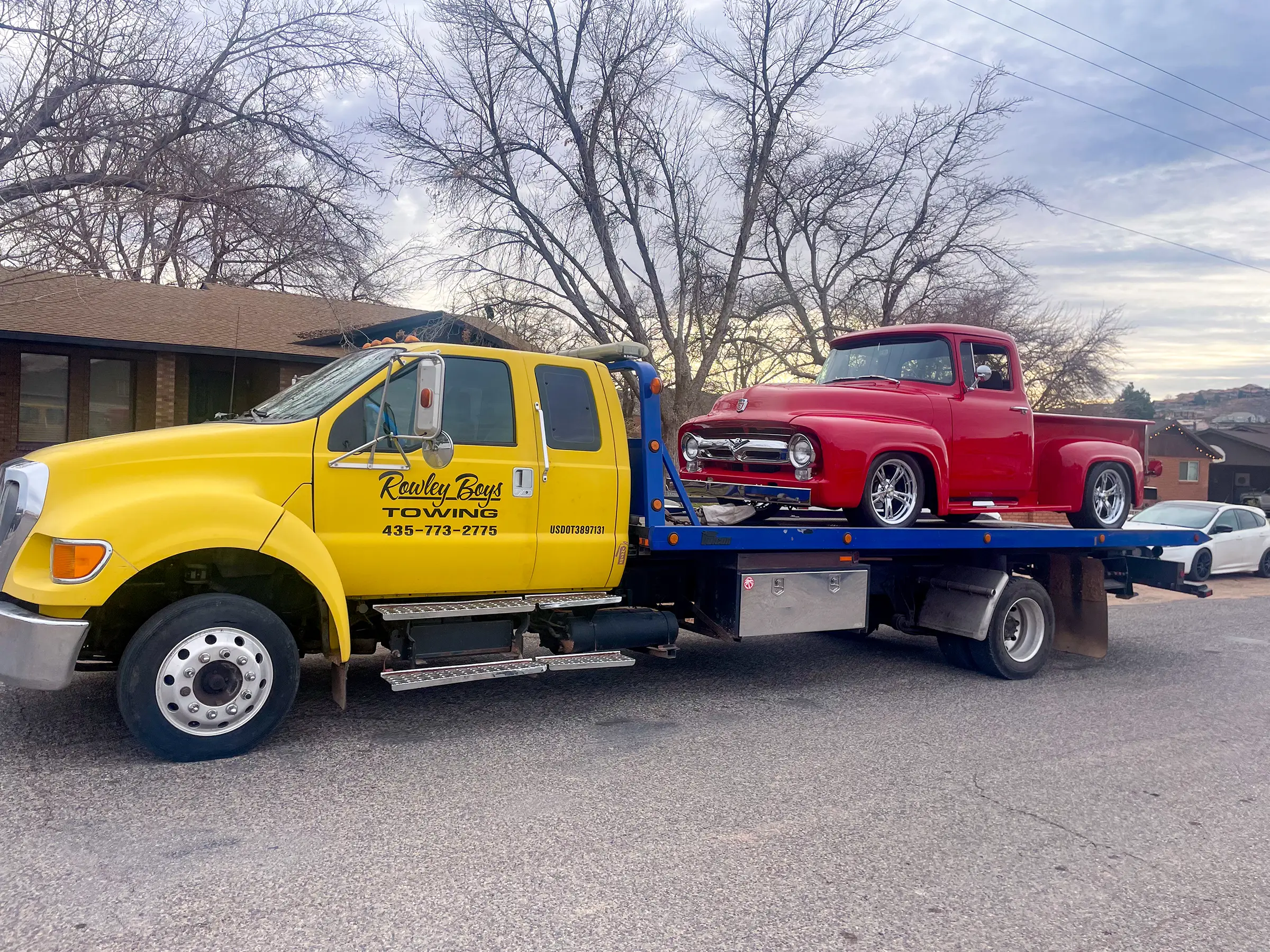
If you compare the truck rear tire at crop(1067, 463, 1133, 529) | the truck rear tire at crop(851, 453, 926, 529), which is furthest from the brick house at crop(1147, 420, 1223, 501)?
the truck rear tire at crop(851, 453, 926, 529)

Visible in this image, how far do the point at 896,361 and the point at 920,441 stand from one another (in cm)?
114

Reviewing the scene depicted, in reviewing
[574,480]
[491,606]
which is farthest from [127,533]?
[574,480]

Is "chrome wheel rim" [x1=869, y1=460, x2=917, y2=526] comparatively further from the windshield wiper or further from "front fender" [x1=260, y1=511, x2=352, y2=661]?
"front fender" [x1=260, y1=511, x2=352, y2=661]

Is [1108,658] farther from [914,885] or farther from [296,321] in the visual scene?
[296,321]

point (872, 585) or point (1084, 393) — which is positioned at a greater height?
point (1084, 393)

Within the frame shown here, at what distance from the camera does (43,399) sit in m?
19.4

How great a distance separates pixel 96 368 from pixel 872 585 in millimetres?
17713

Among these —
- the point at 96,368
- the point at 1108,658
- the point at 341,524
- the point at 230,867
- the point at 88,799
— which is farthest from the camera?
the point at 96,368

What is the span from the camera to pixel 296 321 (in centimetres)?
2231

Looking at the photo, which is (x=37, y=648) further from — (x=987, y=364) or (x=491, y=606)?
(x=987, y=364)

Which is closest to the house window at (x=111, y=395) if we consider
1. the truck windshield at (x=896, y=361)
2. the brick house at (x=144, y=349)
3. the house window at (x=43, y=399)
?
the brick house at (x=144, y=349)

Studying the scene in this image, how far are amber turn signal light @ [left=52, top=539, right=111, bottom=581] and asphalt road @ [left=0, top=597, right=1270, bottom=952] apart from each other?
101cm

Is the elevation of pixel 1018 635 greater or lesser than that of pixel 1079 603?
lesser

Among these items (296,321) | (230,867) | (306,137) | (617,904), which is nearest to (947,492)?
(617,904)
